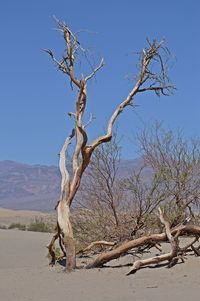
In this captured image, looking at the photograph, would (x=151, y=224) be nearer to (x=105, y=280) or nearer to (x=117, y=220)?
(x=117, y=220)

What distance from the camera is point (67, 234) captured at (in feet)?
44.4

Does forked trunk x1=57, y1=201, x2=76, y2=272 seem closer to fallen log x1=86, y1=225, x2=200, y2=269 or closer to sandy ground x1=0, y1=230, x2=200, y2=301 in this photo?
sandy ground x1=0, y1=230, x2=200, y2=301

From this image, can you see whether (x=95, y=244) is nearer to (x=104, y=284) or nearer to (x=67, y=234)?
(x=67, y=234)

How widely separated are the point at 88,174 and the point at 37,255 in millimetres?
4563

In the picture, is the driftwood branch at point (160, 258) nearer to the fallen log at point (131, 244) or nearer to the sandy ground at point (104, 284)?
the sandy ground at point (104, 284)

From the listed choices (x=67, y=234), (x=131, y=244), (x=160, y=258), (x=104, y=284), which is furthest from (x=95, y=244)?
(x=104, y=284)

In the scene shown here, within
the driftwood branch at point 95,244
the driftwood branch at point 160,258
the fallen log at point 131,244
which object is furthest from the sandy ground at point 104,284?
the driftwood branch at point 95,244

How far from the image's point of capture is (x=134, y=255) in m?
14.4

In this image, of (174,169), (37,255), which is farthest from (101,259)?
(37,255)

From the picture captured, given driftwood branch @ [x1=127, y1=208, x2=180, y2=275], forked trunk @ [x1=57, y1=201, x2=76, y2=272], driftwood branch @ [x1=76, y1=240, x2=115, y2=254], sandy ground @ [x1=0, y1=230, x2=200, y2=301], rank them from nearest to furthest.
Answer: sandy ground @ [x1=0, y1=230, x2=200, y2=301]
driftwood branch @ [x1=127, y1=208, x2=180, y2=275]
forked trunk @ [x1=57, y1=201, x2=76, y2=272]
driftwood branch @ [x1=76, y1=240, x2=115, y2=254]

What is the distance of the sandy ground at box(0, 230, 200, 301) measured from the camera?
408 inches

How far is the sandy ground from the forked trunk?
27 cm

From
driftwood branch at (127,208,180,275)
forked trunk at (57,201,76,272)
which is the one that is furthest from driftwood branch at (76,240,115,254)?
driftwood branch at (127,208,180,275)

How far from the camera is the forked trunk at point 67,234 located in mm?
13281
